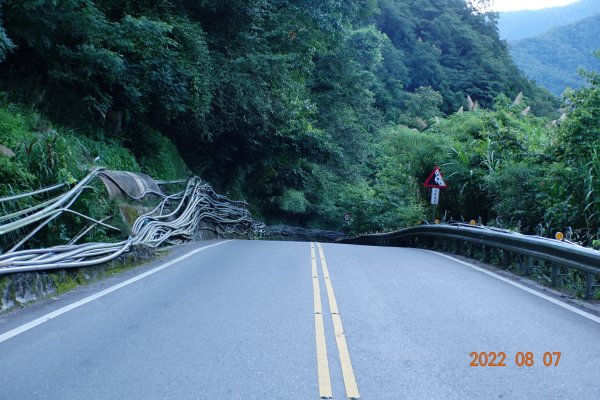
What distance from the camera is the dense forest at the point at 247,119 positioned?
12.9 m

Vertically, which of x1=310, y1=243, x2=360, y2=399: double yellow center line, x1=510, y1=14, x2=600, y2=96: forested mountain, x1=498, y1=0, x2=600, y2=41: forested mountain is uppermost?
x1=498, y1=0, x2=600, y2=41: forested mountain

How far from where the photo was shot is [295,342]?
6.32 meters

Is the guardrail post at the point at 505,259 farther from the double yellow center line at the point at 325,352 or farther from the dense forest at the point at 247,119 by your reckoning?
the double yellow center line at the point at 325,352

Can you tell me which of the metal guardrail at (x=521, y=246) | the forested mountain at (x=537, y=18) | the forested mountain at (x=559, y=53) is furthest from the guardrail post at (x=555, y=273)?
the forested mountain at (x=537, y=18)

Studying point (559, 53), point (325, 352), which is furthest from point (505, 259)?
point (559, 53)

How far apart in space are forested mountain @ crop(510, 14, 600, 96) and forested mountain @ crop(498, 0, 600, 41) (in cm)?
2451

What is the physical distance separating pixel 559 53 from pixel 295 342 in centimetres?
8986

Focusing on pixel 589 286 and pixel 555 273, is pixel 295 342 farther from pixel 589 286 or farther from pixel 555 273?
pixel 555 273

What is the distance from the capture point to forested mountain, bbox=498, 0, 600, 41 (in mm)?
117831

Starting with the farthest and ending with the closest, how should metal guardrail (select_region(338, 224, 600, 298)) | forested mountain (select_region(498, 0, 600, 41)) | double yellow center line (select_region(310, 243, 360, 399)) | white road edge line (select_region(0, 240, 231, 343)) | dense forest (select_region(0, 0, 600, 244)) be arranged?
1. forested mountain (select_region(498, 0, 600, 41))
2. dense forest (select_region(0, 0, 600, 244))
3. metal guardrail (select_region(338, 224, 600, 298))
4. white road edge line (select_region(0, 240, 231, 343))
5. double yellow center line (select_region(310, 243, 360, 399))

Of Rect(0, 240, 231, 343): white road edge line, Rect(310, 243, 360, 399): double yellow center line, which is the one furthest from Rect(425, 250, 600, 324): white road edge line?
Rect(0, 240, 231, 343): white road edge line

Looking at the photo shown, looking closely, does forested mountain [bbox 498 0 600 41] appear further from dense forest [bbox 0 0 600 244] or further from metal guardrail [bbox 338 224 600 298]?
metal guardrail [bbox 338 224 600 298]

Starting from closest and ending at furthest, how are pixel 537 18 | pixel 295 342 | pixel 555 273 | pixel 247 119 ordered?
pixel 295 342, pixel 555 273, pixel 247 119, pixel 537 18

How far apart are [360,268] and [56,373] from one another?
7.66 metres
